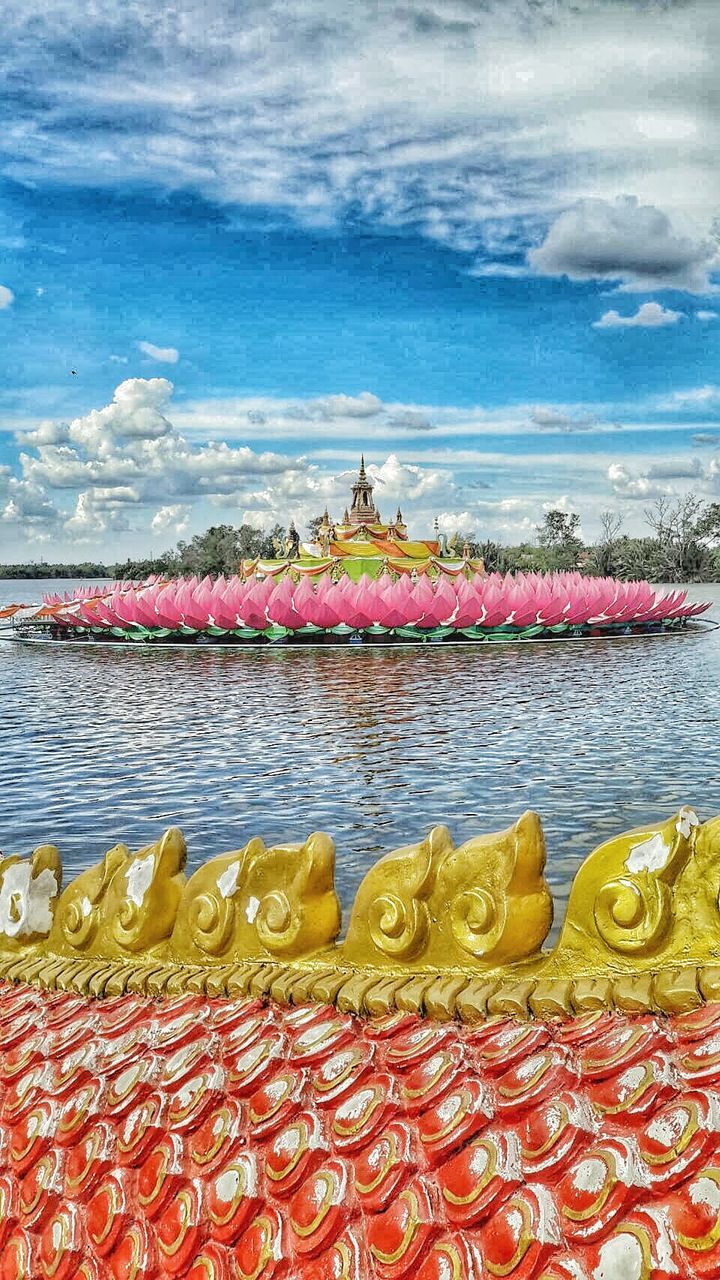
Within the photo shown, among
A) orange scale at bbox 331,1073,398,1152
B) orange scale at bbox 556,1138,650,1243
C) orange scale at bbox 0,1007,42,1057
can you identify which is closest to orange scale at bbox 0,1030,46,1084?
orange scale at bbox 0,1007,42,1057

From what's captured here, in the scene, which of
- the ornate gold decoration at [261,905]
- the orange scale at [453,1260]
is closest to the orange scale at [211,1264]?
the orange scale at [453,1260]

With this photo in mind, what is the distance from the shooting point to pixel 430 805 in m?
5.00

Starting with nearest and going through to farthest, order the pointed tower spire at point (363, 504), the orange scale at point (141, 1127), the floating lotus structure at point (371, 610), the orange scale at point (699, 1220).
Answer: the orange scale at point (699, 1220), the orange scale at point (141, 1127), the floating lotus structure at point (371, 610), the pointed tower spire at point (363, 504)

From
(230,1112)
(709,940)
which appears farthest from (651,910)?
(230,1112)

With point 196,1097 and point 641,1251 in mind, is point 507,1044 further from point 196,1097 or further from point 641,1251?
point 196,1097

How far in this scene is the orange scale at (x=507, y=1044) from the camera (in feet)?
3.13

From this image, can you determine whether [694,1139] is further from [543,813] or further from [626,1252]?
[543,813]

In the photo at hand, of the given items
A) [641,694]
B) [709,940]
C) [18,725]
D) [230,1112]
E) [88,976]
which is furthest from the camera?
[641,694]

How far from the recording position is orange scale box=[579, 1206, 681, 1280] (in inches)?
30.8

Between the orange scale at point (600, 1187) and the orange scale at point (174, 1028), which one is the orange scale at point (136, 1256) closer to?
the orange scale at point (174, 1028)

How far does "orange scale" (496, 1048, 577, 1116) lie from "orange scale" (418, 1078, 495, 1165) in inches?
0.7

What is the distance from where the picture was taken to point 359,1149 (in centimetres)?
97

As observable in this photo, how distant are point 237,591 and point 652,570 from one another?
108 ft

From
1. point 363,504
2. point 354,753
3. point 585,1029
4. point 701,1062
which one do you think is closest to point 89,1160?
point 585,1029
